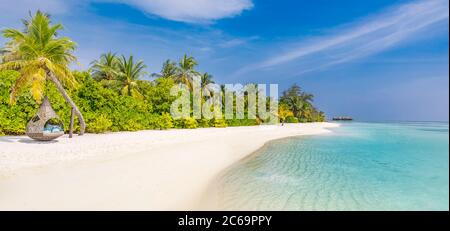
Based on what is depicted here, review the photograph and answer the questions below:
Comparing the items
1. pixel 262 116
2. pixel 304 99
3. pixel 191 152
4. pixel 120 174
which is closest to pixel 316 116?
pixel 304 99

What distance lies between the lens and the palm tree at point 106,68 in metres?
27.9

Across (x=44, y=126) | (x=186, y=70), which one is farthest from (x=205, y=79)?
(x=44, y=126)

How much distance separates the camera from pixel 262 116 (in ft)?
143

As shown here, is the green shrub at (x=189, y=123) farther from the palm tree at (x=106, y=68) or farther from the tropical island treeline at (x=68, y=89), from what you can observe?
the palm tree at (x=106, y=68)

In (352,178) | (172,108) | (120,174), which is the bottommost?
(352,178)

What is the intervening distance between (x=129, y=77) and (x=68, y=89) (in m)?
12.3

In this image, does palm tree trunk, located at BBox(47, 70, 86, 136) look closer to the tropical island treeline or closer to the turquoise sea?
the tropical island treeline

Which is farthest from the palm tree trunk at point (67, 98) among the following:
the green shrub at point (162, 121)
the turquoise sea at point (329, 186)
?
the turquoise sea at point (329, 186)

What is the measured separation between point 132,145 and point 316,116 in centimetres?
6405

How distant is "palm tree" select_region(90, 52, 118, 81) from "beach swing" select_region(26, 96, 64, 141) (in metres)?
15.6

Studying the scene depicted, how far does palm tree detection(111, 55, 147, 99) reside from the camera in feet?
90.2

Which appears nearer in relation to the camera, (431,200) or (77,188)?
(77,188)

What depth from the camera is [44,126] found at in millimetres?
11438
